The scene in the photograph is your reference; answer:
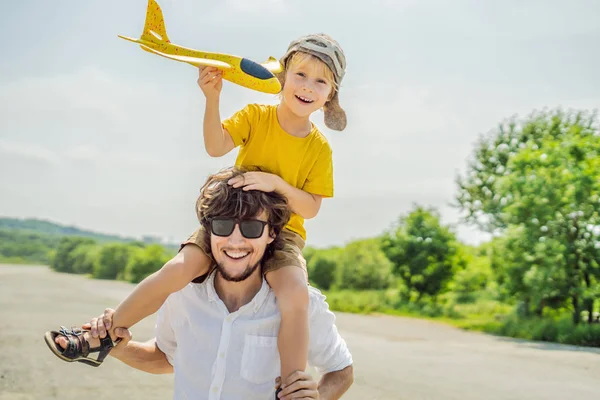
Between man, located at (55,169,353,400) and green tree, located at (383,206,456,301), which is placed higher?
green tree, located at (383,206,456,301)

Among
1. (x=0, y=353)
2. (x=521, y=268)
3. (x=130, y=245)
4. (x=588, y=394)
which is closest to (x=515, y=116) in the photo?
(x=521, y=268)

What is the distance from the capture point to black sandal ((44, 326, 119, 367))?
9.72 feet

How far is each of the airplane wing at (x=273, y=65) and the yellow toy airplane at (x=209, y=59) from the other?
0.24 metres

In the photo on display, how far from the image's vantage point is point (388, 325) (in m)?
21.3

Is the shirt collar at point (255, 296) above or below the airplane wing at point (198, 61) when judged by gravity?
below

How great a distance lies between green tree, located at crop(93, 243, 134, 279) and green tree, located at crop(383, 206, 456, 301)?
73.3 feet

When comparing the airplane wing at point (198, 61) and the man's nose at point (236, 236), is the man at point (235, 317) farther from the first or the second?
the airplane wing at point (198, 61)

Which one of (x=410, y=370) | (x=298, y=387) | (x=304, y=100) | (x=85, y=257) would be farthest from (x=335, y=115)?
(x=85, y=257)

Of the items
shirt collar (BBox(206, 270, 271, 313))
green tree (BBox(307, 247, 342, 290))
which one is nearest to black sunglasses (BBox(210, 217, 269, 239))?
shirt collar (BBox(206, 270, 271, 313))

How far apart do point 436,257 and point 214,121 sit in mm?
20465

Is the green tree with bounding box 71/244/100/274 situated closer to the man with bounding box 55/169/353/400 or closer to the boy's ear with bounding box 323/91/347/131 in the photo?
the boy's ear with bounding box 323/91/347/131

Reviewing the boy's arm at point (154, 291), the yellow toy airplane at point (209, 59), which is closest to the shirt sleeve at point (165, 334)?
the boy's arm at point (154, 291)

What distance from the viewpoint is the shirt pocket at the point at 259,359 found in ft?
10.1

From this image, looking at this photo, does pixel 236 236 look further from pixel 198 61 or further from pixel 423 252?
pixel 423 252
